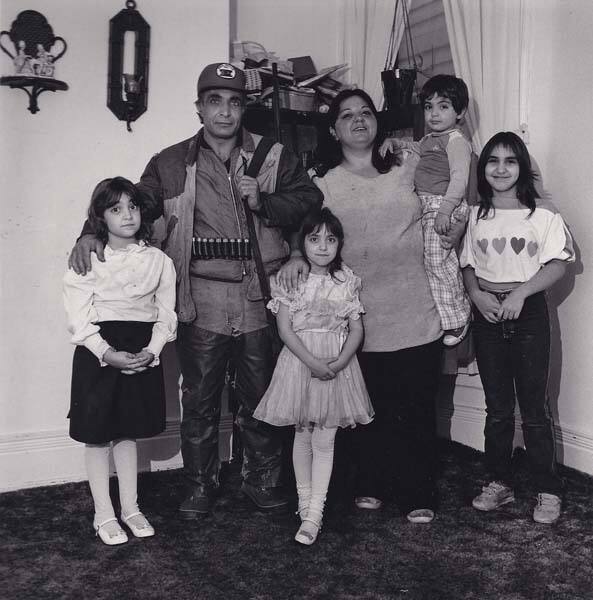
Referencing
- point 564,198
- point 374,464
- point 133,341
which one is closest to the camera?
point 133,341

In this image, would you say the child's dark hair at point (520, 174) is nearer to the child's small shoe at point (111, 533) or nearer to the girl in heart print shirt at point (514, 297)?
the girl in heart print shirt at point (514, 297)

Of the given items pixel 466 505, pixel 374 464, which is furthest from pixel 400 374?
pixel 466 505

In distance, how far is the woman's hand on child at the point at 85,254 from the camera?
253cm

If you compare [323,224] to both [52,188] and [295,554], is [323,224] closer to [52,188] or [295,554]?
[295,554]

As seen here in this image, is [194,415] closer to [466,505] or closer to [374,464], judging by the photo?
[374,464]

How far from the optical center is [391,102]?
3.75 meters

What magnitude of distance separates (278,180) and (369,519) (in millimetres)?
1320

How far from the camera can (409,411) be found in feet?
9.05

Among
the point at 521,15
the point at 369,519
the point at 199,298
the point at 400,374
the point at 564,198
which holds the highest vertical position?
the point at 521,15

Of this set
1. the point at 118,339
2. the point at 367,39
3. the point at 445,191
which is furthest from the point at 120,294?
the point at 367,39

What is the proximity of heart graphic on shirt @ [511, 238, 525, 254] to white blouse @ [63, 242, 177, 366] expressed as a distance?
1.28 meters

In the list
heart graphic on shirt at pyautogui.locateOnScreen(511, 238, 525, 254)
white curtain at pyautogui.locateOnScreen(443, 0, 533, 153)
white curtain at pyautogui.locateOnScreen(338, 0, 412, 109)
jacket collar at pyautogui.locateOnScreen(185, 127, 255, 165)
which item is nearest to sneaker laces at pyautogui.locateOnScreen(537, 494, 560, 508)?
heart graphic on shirt at pyautogui.locateOnScreen(511, 238, 525, 254)

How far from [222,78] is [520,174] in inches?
46.2

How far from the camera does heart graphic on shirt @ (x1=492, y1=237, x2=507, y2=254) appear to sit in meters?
2.80
